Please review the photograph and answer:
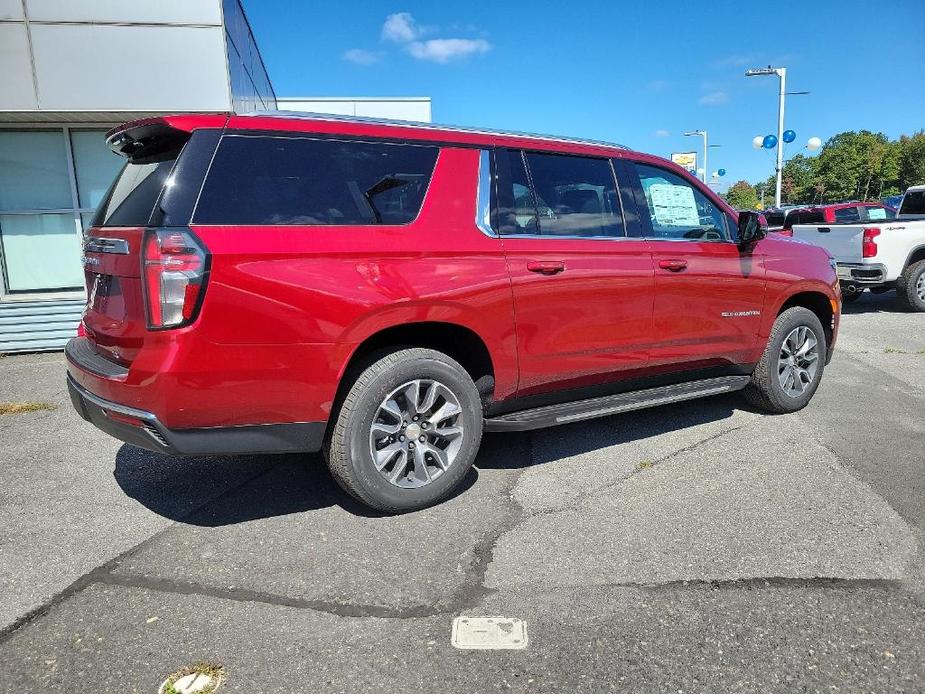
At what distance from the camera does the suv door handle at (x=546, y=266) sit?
139 inches

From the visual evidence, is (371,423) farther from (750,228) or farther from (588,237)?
(750,228)

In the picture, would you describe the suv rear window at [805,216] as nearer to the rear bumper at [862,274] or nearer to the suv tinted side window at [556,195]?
the rear bumper at [862,274]

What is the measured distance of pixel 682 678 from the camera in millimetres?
2123

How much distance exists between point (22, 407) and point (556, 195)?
15.6 feet

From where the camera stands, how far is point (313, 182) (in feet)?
9.96

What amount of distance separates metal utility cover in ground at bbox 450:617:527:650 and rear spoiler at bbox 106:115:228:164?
230 centimetres

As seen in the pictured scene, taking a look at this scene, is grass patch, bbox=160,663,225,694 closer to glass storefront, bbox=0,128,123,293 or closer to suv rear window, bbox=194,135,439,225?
suv rear window, bbox=194,135,439,225

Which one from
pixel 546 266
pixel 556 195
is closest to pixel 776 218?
pixel 556 195

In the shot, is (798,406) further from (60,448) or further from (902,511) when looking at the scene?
(60,448)

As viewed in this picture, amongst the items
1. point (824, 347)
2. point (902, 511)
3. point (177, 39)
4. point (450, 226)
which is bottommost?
point (902, 511)

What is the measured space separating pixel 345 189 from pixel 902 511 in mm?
3193

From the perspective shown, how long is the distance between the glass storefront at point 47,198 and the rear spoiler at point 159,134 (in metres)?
6.88

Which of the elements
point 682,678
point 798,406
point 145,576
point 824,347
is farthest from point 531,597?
point 824,347

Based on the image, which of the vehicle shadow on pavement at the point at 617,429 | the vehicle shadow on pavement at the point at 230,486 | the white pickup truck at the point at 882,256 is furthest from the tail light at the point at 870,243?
the vehicle shadow on pavement at the point at 230,486
